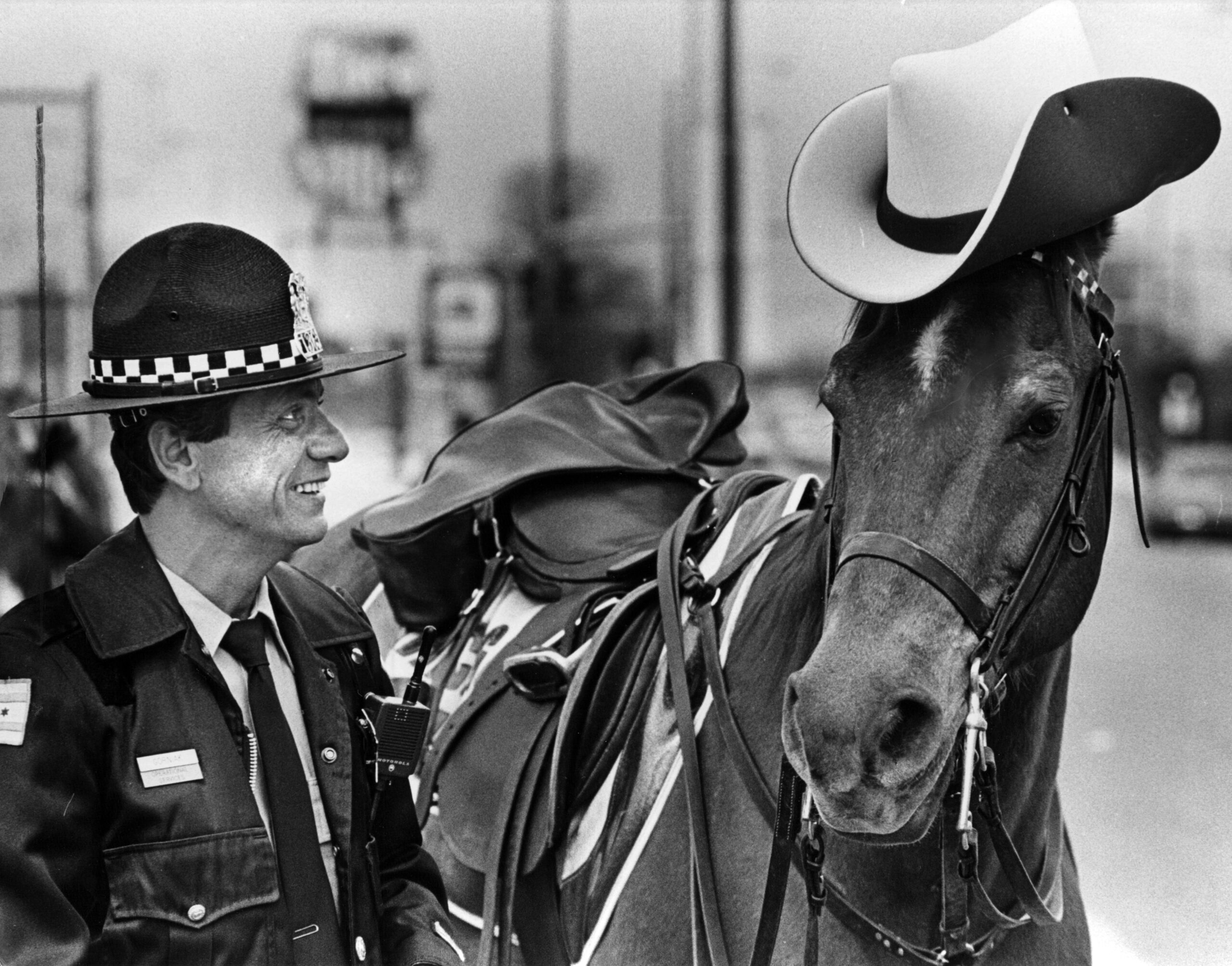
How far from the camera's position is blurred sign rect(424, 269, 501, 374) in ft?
35.1

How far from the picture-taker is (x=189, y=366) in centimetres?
160

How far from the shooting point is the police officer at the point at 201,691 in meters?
1.45

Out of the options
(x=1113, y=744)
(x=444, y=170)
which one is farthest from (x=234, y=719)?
(x=444, y=170)

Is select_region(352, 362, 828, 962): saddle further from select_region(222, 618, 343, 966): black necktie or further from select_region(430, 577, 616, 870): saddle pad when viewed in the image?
select_region(222, 618, 343, 966): black necktie

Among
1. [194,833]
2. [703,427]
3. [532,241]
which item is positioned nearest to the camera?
[194,833]

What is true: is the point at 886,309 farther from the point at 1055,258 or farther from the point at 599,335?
A: the point at 599,335

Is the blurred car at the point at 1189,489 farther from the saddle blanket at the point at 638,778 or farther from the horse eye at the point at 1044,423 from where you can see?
the horse eye at the point at 1044,423

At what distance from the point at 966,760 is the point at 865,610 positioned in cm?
24

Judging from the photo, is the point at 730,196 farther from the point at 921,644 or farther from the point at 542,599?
the point at 921,644

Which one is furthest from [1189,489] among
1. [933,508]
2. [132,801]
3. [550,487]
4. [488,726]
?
[132,801]

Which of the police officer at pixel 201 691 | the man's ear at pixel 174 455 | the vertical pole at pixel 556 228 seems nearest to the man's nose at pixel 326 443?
the police officer at pixel 201 691

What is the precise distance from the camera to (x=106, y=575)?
1572 millimetres

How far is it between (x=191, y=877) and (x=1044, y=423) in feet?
3.83

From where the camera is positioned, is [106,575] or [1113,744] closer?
[106,575]
